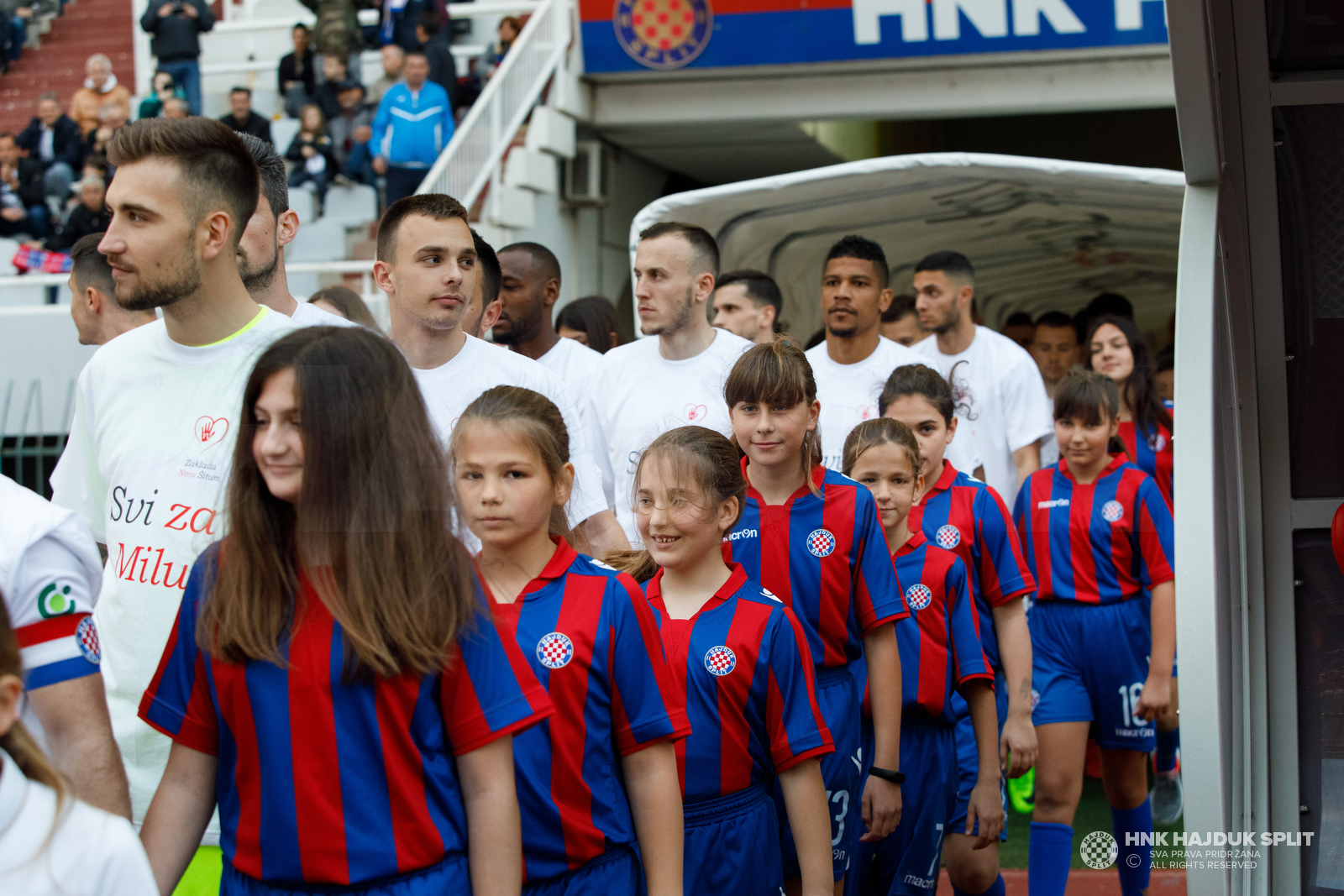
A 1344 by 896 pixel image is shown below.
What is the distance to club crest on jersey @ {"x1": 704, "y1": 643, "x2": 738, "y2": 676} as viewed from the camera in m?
3.18

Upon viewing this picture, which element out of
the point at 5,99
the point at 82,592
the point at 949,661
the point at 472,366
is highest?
the point at 5,99

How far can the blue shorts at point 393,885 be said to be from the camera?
2049mm

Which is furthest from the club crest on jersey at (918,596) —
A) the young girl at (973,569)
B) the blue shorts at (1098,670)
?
the blue shorts at (1098,670)

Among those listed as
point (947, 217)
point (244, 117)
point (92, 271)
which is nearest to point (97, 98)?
point (244, 117)

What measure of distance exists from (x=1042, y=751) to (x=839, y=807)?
190 cm

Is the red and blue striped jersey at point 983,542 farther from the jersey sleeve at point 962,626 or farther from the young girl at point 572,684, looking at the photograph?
the young girl at point 572,684

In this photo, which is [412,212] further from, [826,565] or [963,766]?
[963,766]

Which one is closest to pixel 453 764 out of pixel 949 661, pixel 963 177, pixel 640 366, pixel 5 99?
pixel 949 661

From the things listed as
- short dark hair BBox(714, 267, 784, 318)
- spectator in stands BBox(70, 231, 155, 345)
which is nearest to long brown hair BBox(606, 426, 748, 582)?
spectator in stands BBox(70, 231, 155, 345)

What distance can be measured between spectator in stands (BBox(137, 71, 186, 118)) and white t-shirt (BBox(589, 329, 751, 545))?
35.1ft

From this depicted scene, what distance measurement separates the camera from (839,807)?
3646 mm

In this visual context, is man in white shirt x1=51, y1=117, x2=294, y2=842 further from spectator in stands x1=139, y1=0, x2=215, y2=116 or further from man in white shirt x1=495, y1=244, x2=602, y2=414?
spectator in stands x1=139, y1=0, x2=215, y2=116

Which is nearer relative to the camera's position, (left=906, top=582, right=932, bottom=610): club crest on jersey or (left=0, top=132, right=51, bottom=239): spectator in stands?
A: (left=906, top=582, right=932, bottom=610): club crest on jersey

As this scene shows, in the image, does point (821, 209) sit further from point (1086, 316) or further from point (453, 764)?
point (453, 764)
